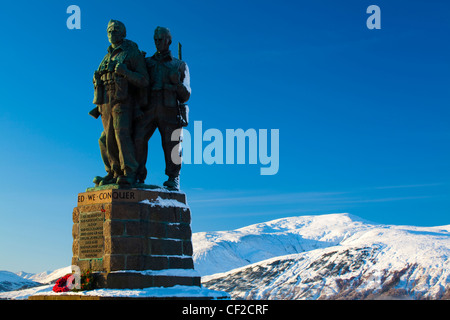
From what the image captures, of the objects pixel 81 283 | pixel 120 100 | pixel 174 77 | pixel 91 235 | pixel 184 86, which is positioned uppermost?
pixel 174 77

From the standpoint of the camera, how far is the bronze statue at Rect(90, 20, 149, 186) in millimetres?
17094

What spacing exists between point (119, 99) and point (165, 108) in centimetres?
139

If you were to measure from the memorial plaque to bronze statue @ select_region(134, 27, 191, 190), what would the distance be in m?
1.81

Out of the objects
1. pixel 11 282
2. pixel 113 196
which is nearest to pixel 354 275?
pixel 11 282

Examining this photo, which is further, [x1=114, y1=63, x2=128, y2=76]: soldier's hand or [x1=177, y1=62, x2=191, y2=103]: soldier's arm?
[x1=177, y1=62, x2=191, y2=103]: soldier's arm

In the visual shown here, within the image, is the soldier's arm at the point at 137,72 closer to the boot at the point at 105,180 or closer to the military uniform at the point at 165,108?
the military uniform at the point at 165,108

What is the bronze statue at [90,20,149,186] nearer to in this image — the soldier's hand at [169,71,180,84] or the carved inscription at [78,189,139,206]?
the carved inscription at [78,189,139,206]

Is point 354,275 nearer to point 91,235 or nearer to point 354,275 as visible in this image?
point 354,275

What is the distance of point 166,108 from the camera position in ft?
58.0

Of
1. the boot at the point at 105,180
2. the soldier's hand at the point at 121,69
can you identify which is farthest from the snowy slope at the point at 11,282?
the soldier's hand at the point at 121,69

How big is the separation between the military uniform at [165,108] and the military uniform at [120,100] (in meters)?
0.30

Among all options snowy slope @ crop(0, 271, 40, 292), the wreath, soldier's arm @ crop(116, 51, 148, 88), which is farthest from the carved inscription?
snowy slope @ crop(0, 271, 40, 292)
